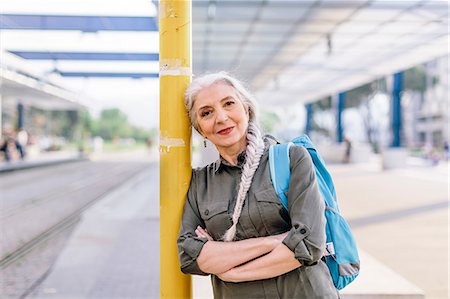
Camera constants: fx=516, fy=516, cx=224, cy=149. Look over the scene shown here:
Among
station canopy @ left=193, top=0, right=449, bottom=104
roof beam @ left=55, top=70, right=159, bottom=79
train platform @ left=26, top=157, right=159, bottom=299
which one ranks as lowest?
A: train platform @ left=26, top=157, right=159, bottom=299

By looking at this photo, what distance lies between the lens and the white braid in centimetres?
196

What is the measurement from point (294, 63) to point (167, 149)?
62.1 ft

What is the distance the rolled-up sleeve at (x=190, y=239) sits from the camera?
1971 millimetres

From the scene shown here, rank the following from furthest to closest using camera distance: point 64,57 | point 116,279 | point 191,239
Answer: point 64,57
point 116,279
point 191,239

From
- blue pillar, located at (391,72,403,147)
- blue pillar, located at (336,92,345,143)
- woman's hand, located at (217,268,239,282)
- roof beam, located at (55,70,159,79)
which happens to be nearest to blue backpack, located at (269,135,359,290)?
woman's hand, located at (217,268,239,282)

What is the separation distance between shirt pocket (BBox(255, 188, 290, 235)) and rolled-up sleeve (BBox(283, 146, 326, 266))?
0.05 meters

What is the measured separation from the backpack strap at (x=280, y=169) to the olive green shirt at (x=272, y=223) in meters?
→ 0.02

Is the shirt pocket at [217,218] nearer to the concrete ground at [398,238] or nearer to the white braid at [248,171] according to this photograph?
the white braid at [248,171]

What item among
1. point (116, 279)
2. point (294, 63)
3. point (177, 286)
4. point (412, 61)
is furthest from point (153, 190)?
point (177, 286)

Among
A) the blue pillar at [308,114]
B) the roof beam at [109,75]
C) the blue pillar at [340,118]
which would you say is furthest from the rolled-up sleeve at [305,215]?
the blue pillar at [308,114]

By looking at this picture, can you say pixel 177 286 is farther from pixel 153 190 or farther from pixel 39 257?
pixel 153 190

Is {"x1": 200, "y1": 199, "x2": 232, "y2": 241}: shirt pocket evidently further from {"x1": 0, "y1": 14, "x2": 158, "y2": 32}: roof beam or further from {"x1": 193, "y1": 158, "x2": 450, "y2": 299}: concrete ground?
{"x1": 0, "y1": 14, "x2": 158, "y2": 32}: roof beam

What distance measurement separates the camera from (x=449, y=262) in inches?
242

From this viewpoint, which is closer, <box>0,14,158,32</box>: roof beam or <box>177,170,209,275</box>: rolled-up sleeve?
<box>177,170,209,275</box>: rolled-up sleeve
